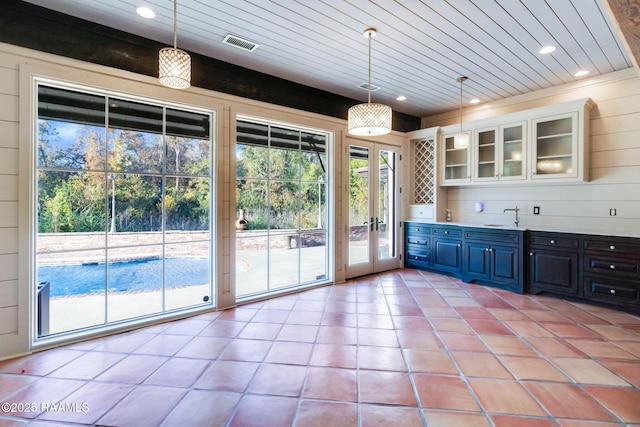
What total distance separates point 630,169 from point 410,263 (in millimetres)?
3107

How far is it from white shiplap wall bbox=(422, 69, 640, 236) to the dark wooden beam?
3535 millimetres

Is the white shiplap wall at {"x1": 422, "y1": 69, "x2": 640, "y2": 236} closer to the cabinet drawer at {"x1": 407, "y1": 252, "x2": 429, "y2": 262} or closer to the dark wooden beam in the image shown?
the cabinet drawer at {"x1": 407, "y1": 252, "x2": 429, "y2": 262}

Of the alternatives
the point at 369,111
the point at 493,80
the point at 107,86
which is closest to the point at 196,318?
the point at 107,86

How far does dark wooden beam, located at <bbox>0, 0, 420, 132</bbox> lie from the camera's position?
238cm

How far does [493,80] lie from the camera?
3947 mm

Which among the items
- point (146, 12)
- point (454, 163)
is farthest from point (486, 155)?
point (146, 12)

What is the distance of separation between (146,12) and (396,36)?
2.22 metres

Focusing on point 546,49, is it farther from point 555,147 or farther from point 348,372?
point 348,372

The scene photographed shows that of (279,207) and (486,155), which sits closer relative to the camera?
(279,207)

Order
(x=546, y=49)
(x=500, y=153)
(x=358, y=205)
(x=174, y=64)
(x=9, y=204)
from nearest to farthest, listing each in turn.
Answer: (x=174, y=64) < (x=9, y=204) < (x=546, y=49) < (x=500, y=153) < (x=358, y=205)

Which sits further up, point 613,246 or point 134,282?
point 613,246

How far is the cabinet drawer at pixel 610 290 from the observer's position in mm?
3230

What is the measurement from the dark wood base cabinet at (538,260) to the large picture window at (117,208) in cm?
358

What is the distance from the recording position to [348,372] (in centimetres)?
217
